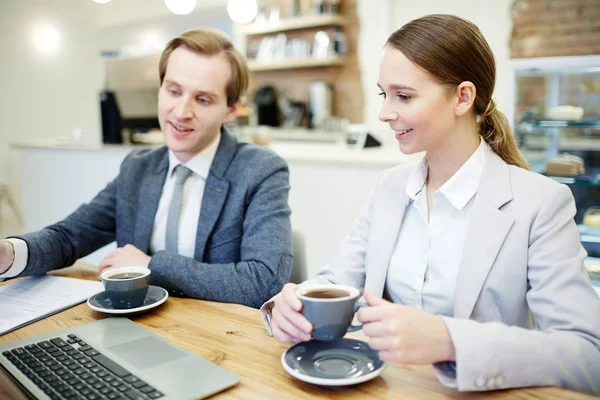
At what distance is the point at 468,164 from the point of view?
1.15 metres

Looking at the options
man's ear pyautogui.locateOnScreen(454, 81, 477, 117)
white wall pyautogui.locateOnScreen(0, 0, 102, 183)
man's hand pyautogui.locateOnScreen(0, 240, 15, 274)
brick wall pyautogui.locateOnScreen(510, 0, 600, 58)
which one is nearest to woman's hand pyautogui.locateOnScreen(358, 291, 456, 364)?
man's ear pyautogui.locateOnScreen(454, 81, 477, 117)

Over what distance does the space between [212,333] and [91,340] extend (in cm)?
22

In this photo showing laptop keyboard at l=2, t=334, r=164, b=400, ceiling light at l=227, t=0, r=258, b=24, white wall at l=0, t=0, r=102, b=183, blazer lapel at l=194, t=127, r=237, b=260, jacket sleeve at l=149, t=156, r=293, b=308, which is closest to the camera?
laptop keyboard at l=2, t=334, r=164, b=400

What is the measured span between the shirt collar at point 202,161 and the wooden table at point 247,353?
49 cm

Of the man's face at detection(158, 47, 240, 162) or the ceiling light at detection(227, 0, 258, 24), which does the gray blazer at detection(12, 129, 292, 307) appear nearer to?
the man's face at detection(158, 47, 240, 162)

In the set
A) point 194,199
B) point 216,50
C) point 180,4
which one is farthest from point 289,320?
point 180,4

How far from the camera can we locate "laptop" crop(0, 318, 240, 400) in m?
0.78

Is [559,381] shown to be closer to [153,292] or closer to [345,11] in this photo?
[153,292]

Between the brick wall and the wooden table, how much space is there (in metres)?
4.53

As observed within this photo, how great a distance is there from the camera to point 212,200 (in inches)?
61.4

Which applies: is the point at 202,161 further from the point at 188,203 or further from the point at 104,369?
the point at 104,369

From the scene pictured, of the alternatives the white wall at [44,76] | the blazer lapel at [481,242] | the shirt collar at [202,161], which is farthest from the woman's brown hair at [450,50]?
the white wall at [44,76]

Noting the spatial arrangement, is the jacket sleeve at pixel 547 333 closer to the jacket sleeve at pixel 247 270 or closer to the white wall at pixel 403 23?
the jacket sleeve at pixel 247 270

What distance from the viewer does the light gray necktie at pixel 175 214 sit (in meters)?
1.59
